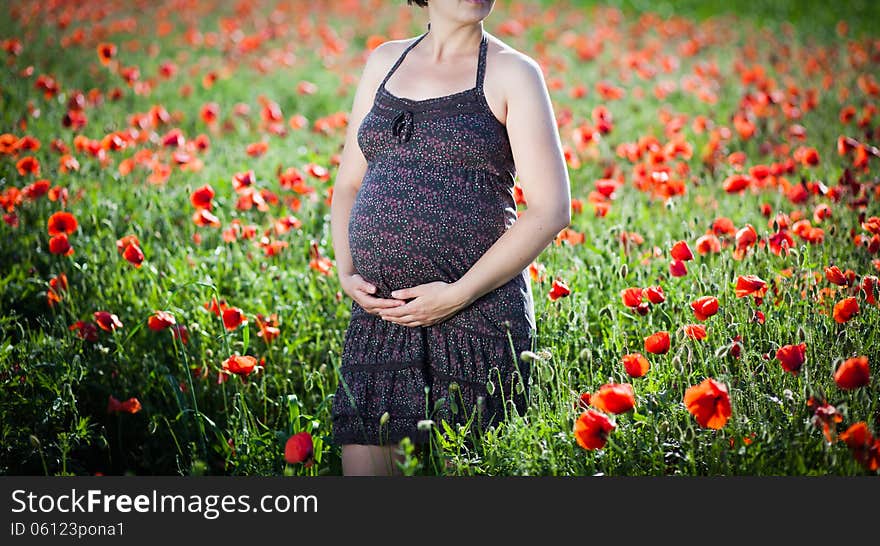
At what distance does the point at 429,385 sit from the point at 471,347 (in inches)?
5.7

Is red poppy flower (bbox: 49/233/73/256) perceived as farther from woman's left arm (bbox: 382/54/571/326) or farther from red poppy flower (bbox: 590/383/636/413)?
red poppy flower (bbox: 590/383/636/413)

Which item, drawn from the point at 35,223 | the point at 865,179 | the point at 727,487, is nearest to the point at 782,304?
the point at 727,487

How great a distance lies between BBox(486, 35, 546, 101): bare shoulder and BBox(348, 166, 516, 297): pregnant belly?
23cm

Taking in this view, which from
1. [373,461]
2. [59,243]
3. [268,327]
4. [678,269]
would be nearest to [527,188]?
[678,269]

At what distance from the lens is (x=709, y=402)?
200 centimetres

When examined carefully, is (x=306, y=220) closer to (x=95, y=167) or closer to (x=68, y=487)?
(x=95, y=167)

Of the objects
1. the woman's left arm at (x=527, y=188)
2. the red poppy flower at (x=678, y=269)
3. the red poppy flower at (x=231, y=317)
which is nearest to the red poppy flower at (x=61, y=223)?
the red poppy flower at (x=231, y=317)

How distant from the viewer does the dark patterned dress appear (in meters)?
2.41

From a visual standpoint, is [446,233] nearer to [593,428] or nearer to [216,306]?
[593,428]

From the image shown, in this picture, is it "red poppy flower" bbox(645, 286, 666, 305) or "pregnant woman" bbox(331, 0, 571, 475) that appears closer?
"pregnant woman" bbox(331, 0, 571, 475)

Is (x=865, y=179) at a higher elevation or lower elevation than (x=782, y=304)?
higher

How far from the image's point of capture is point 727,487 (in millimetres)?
2057

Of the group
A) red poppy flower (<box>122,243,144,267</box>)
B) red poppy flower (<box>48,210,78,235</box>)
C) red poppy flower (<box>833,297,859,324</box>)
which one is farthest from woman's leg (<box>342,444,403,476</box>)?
red poppy flower (<box>48,210,78,235</box>)

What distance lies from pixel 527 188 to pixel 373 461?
782 mm
